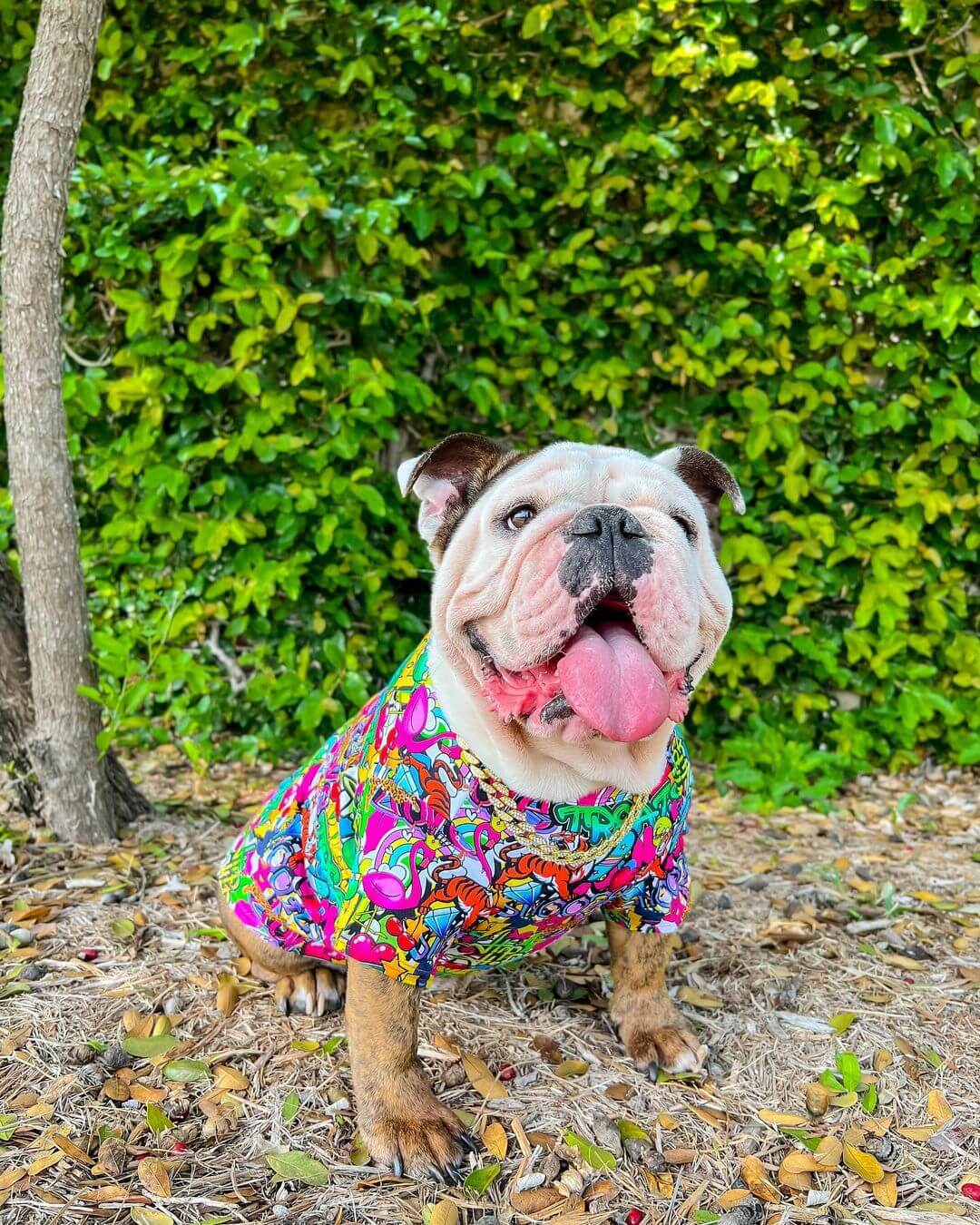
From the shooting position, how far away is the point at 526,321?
4605mm

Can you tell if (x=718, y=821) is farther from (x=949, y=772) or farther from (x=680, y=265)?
(x=680, y=265)

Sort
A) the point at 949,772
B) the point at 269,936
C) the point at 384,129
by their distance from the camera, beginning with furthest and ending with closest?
1. the point at 949,772
2. the point at 384,129
3. the point at 269,936

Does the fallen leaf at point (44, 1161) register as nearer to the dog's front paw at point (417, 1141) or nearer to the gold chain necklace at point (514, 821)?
the dog's front paw at point (417, 1141)

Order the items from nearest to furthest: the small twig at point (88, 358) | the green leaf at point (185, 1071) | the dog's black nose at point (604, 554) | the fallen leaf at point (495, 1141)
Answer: the dog's black nose at point (604, 554) → the fallen leaf at point (495, 1141) → the green leaf at point (185, 1071) → the small twig at point (88, 358)

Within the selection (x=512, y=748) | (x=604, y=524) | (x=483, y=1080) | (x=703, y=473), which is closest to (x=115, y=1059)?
(x=483, y=1080)

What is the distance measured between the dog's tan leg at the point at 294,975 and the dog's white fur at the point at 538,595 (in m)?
1.04

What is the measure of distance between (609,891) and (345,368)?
2.91m

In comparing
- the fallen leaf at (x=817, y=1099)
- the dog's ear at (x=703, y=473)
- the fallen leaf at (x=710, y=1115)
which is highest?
the dog's ear at (x=703, y=473)

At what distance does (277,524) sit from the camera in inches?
169

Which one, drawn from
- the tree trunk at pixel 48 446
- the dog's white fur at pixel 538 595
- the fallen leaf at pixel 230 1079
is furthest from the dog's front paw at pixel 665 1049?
the tree trunk at pixel 48 446

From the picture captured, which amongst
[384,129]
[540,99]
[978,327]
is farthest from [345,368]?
[978,327]

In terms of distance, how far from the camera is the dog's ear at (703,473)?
7.77ft

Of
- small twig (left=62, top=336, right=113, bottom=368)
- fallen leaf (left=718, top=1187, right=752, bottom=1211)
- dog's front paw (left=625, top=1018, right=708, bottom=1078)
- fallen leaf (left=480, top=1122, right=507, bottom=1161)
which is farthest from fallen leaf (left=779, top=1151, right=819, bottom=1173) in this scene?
small twig (left=62, top=336, right=113, bottom=368)

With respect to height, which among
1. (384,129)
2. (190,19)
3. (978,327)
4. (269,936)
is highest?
(190,19)
